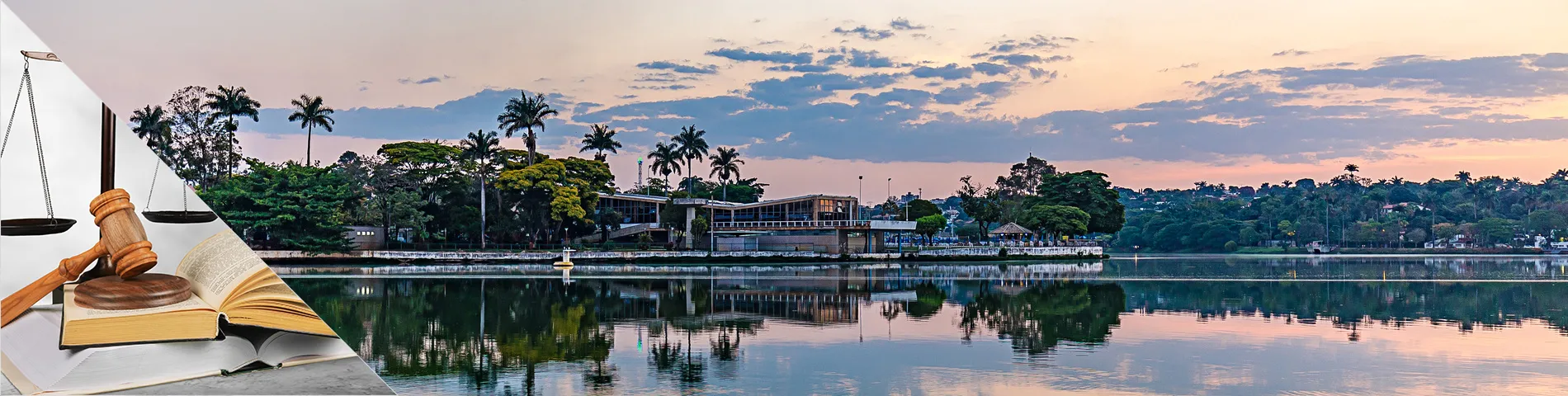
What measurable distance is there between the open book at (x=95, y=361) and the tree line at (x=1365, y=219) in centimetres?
10780

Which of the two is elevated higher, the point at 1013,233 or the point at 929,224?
the point at 929,224

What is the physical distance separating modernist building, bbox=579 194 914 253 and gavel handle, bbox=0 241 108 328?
53.9m

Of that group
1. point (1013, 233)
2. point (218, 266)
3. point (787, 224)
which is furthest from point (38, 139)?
point (1013, 233)

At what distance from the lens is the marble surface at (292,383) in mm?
5988

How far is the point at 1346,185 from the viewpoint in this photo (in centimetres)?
12850

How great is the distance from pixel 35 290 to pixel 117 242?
2.01 ft

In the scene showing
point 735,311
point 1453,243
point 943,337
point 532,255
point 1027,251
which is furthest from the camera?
point 1453,243

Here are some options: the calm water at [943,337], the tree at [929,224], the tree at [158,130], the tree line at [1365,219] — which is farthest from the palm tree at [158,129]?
the tree line at [1365,219]

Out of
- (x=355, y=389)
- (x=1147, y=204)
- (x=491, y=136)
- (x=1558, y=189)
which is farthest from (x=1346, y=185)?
(x=355, y=389)

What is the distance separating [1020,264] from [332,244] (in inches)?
1229

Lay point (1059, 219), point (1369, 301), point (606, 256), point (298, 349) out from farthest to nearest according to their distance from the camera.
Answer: point (1059, 219) → point (606, 256) → point (1369, 301) → point (298, 349)

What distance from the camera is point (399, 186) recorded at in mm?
53219

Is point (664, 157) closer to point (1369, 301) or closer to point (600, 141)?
point (600, 141)
